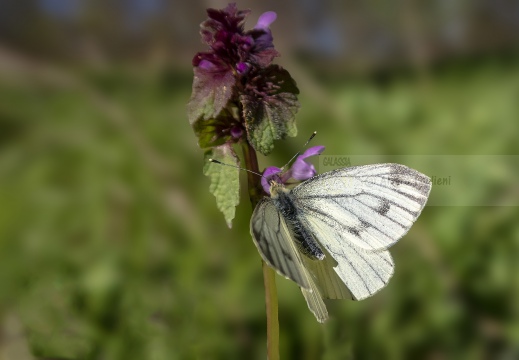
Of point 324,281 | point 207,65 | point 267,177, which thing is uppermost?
point 207,65

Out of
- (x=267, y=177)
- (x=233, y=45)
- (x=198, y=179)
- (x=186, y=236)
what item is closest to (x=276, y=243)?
(x=267, y=177)

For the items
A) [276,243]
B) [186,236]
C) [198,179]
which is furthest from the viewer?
[198,179]

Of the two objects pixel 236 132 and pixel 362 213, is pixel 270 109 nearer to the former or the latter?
pixel 236 132

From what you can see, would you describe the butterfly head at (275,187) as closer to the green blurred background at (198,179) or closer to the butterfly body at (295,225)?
the butterfly body at (295,225)

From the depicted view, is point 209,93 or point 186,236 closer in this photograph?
point 209,93

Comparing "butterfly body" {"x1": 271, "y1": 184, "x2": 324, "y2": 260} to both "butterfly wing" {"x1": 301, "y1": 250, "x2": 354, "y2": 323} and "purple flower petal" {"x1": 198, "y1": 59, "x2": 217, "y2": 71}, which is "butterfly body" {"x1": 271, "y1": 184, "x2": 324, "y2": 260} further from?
"purple flower petal" {"x1": 198, "y1": 59, "x2": 217, "y2": 71}

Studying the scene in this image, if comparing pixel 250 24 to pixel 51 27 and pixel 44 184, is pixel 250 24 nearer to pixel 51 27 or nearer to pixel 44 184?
pixel 51 27

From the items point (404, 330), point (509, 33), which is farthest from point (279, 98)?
point (509, 33)
